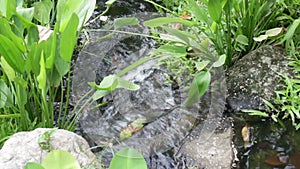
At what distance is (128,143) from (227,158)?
39cm

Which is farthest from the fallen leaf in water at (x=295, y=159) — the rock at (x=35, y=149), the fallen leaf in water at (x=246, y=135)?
the rock at (x=35, y=149)

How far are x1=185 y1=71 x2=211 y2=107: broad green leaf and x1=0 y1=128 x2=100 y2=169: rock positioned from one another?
494mm

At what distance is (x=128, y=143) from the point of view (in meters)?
2.02

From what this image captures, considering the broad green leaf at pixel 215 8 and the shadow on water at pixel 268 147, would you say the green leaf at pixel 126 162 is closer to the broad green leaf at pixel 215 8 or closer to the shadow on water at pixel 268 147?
the shadow on water at pixel 268 147

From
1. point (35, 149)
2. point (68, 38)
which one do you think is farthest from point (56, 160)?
point (68, 38)

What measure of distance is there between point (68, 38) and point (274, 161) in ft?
2.98

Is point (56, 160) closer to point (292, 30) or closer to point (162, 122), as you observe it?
point (162, 122)

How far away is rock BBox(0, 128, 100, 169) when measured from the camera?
63.1 inches

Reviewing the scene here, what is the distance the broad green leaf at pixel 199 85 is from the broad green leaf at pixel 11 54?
65cm

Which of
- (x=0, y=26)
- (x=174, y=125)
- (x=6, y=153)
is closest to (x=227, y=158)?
(x=174, y=125)

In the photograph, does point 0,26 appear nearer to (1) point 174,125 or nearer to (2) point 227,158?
(1) point 174,125

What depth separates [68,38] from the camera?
165cm

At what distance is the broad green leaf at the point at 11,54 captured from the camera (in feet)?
5.47

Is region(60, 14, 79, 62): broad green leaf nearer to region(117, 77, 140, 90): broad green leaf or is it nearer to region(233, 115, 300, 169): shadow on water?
region(117, 77, 140, 90): broad green leaf
